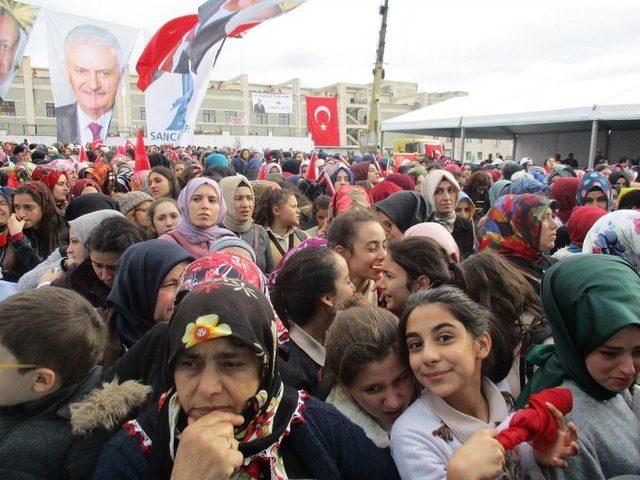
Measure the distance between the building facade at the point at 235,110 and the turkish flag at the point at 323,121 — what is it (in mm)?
29568

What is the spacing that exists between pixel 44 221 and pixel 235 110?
2049 inches

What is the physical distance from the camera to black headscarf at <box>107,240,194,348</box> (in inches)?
92.9

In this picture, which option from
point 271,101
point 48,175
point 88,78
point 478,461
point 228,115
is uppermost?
point 228,115

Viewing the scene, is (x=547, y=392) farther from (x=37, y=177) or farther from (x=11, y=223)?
(x=37, y=177)

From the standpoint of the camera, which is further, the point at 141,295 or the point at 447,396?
the point at 141,295

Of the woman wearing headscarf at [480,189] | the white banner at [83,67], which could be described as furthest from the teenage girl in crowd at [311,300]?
the white banner at [83,67]

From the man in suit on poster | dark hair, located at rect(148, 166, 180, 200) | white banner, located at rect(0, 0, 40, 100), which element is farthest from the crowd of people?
white banner, located at rect(0, 0, 40, 100)

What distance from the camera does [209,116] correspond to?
53.5 metres

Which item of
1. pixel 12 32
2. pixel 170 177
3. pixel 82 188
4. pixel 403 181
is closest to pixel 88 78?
pixel 12 32

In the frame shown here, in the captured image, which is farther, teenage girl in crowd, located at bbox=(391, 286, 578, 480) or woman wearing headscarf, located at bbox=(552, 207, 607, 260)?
woman wearing headscarf, located at bbox=(552, 207, 607, 260)

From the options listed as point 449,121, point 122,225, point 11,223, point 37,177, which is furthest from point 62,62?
point 449,121

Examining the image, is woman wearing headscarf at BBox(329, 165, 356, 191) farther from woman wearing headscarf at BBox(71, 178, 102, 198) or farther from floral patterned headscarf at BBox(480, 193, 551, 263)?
floral patterned headscarf at BBox(480, 193, 551, 263)

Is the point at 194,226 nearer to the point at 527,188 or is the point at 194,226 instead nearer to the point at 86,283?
the point at 86,283

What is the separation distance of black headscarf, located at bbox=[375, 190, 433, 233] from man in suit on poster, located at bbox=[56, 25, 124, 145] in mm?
8811
